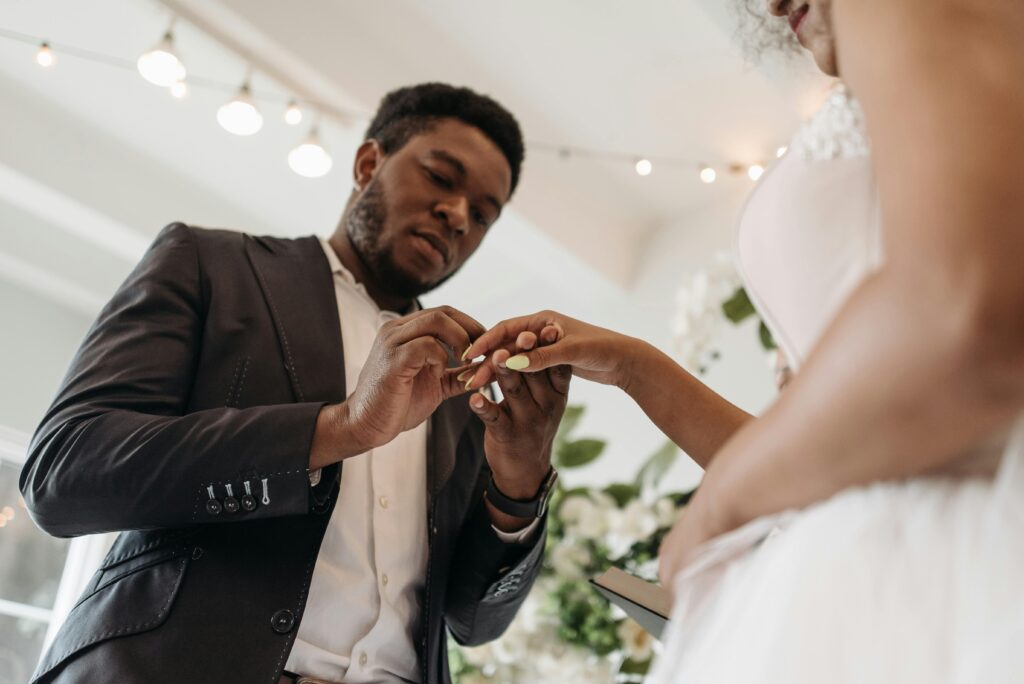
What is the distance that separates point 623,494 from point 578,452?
0.13m

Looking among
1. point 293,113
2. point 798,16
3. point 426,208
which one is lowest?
point 426,208

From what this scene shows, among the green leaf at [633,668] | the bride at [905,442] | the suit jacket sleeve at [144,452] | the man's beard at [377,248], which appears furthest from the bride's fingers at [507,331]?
the green leaf at [633,668]

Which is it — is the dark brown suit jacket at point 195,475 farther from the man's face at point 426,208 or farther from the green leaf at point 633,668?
the green leaf at point 633,668

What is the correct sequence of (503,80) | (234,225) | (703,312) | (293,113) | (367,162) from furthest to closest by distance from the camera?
(234,225) → (503,80) → (293,113) → (703,312) → (367,162)

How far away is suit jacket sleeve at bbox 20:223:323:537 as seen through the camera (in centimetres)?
93

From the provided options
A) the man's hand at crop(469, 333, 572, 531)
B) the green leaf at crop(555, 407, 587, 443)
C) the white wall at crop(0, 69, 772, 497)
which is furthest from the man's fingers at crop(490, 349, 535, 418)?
the white wall at crop(0, 69, 772, 497)

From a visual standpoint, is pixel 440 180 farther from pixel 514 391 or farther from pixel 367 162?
pixel 514 391

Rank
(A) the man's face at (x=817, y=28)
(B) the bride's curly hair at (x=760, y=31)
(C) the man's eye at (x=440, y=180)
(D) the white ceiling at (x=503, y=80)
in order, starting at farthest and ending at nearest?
(D) the white ceiling at (x=503, y=80), (C) the man's eye at (x=440, y=180), (B) the bride's curly hair at (x=760, y=31), (A) the man's face at (x=817, y=28)

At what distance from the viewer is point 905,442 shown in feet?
1.53

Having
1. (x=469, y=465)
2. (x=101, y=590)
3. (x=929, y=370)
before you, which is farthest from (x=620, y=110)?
(x=929, y=370)

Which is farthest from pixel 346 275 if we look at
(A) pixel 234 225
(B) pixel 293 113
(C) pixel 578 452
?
(A) pixel 234 225

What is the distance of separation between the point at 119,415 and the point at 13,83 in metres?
2.63

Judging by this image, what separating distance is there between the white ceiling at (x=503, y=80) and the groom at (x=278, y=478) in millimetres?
1383

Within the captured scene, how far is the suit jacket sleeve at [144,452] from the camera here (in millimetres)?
927
